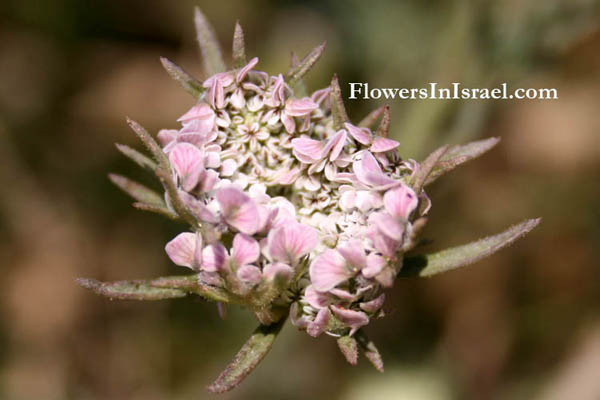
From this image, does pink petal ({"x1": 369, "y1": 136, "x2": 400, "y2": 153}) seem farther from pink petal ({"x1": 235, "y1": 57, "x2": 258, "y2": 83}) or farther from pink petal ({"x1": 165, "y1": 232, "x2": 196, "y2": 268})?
pink petal ({"x1": 165, "y1": 232, "x2": 196, "y2": 268})

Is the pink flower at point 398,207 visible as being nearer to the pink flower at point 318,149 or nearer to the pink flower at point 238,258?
the pink flower at point 318,149

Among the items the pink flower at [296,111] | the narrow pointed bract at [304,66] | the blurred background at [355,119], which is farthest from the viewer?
the blurred background at [355,119]

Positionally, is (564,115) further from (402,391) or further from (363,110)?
(402,391)

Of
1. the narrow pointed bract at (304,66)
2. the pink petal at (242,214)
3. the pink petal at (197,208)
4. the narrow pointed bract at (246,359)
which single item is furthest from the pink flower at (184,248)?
the narrow pointed bract at (304,66)

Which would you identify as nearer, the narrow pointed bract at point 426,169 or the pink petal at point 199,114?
the narrow pointed bract at point 426,169

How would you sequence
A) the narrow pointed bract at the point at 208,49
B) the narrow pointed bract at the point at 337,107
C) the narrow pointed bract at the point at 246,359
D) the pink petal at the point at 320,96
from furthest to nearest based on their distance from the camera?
the narrow pointed bract at the point at 208,49
the pink petal at the point at 320,96
the narrow pointed bract at the point at 337,107
the narrow pointed bract at the point at 246,359

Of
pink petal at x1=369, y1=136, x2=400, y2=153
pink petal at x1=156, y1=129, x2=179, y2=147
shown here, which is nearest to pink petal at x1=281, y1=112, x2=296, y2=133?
pink petal at x1=369, y1=136, x2=400, y2=153

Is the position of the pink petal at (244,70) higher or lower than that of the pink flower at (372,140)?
higher
